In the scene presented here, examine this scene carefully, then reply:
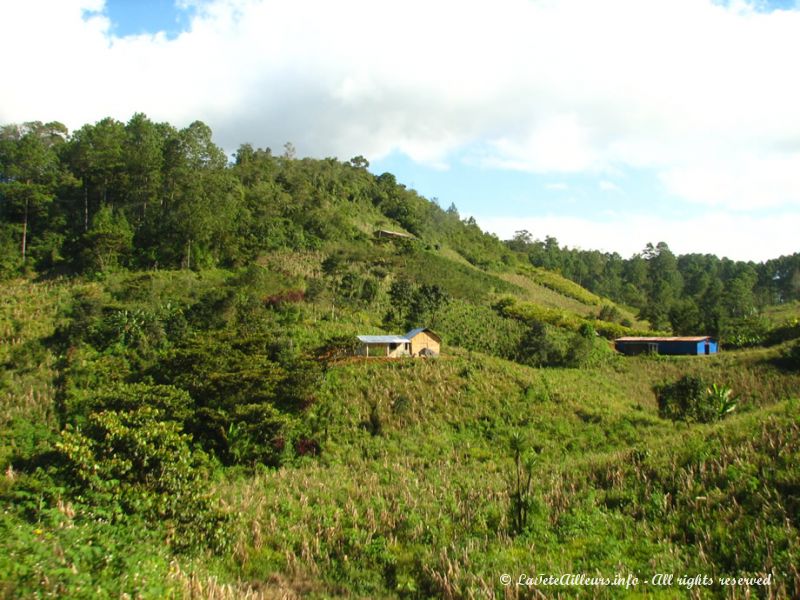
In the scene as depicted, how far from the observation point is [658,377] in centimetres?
3425

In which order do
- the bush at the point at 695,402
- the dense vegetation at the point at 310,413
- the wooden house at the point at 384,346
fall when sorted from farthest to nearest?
the wooden house at the point at 384,346, the bush at the point at 695,402, the dense vegetation at the point at 310,413

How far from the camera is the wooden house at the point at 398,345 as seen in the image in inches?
1206

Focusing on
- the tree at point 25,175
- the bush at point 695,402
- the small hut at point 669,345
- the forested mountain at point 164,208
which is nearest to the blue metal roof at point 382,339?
the bush at point 695,402

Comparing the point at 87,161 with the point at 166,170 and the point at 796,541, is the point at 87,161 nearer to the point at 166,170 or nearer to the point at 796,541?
the point at 166,170

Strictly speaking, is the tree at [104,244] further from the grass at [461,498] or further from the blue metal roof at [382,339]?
the blue metal roof at [382,339]

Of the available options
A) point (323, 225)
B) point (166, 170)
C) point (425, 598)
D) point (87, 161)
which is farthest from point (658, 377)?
point (87, 161)

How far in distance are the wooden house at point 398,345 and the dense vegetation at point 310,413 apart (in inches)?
58.2

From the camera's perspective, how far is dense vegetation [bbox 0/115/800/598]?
9727 millimetres

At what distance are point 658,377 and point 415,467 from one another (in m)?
22.1

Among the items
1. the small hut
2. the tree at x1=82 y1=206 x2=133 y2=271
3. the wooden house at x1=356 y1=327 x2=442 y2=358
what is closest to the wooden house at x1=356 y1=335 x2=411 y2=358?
A: the wooden house at x1=356 y1=327 x2=442 y2=358

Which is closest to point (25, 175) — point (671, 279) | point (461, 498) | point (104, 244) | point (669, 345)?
point (104, 244)

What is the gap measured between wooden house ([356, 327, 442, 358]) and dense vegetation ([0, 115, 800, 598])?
4.85ft

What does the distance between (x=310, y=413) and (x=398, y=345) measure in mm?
8275

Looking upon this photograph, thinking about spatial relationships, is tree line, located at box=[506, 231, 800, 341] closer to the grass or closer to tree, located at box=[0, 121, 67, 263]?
the grass
